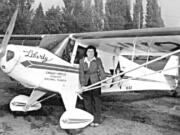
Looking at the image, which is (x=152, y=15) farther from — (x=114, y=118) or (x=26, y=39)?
(x=114, y=118)

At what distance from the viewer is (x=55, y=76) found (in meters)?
5.30

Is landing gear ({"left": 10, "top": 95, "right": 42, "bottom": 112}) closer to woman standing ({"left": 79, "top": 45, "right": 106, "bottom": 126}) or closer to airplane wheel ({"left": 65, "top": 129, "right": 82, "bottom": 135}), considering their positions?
airplane wheel ({"left": 65, "top": 129, "right": 82, "bottom": 135})

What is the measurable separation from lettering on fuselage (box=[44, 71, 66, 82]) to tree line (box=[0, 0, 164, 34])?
2134 cm

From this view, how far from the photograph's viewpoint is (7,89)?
28.9ft

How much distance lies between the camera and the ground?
16.4 feet

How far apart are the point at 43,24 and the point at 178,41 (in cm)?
3043

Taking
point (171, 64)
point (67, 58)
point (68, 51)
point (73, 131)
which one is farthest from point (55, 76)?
point (171, 64)

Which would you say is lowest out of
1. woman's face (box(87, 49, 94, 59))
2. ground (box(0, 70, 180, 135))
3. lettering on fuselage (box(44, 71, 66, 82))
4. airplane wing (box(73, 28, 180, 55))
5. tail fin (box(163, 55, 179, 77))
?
ground (box(0, 70, 180, 135))

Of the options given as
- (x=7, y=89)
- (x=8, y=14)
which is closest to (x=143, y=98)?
(x=7, y=89)

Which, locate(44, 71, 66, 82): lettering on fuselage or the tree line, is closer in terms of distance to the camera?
locate(44, 71, 66, 82): lettering on fuselage

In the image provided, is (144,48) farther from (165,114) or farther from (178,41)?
(165,114)

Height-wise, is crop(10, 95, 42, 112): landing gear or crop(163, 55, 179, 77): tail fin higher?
crop(163, 55, 179, 77): tail fin

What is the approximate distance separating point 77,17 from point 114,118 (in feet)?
116

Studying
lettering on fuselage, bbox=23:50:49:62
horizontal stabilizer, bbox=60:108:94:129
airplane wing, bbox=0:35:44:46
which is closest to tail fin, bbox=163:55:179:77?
airplane wing, bbox=0:35:44:46
